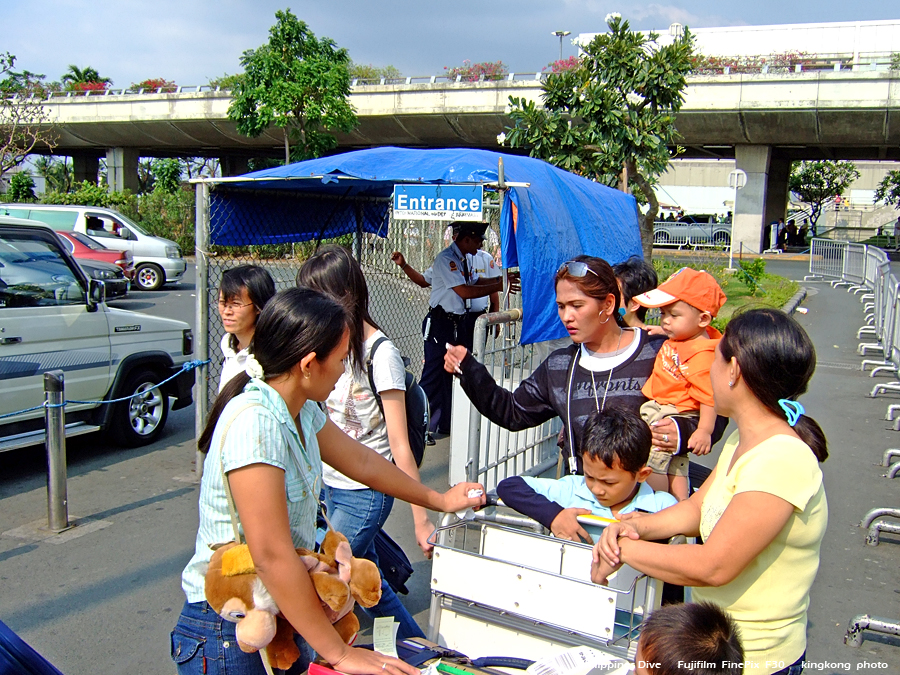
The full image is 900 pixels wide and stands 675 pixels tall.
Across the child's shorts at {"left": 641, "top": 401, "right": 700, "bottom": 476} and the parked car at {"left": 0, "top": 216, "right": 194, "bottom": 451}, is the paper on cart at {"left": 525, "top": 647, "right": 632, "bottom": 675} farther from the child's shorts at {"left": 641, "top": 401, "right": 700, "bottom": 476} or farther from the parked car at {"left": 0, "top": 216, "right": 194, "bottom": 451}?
the parked car at {"left": 0, "top": 216, "right": 194, "bottom": 451}

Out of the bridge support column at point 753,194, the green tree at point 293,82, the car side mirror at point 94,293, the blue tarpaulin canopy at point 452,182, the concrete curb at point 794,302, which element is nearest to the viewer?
the blue tarpaulin canopy at point 452,182

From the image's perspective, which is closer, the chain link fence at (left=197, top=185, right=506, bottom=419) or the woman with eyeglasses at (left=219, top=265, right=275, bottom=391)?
the woman with eyeglasses at (left=219, top=265, right=275, bottom=391)

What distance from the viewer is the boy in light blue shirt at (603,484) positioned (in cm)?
270

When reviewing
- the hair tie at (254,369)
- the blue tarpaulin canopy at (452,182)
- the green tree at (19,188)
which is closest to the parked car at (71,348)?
the blue tarpaulin canopy at (452,182)

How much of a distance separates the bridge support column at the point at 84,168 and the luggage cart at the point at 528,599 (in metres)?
55.5

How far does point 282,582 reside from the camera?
72.6 inches

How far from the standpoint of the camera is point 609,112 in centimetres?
1108

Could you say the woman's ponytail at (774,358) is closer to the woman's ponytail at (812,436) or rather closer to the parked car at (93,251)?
the woman's ponytail at (812,436)

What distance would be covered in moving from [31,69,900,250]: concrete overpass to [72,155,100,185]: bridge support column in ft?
18.7

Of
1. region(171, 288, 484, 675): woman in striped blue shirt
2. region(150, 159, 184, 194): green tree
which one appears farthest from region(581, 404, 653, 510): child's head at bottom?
region(150, 159, 184, 194): green tree

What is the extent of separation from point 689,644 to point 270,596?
3.27 ft

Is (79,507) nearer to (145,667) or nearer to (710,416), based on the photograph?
(145,667)

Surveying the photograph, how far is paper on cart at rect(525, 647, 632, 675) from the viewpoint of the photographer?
1.86m

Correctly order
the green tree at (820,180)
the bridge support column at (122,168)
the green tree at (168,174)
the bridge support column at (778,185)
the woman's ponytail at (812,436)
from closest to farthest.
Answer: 1. the woman's ponytail at (812,436)
2. the bridge support column at (778,185)
3. the bridge support column at (122,168)
4. the green tree at (820,180)
5. the green tree at (168,174)
